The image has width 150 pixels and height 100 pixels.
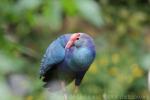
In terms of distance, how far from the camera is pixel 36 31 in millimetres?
3219

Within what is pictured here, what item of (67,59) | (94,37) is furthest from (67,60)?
(94,37)

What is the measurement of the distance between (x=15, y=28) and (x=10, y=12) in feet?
4.80

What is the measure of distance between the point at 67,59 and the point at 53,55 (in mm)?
24

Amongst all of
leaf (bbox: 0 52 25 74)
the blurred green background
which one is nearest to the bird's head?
the blurred green background

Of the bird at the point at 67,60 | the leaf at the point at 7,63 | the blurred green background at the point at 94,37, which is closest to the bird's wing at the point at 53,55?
the bird at the point at 67,60

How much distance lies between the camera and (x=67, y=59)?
69 centimetres

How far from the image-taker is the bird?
0.68 m

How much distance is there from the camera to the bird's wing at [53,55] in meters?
0.70

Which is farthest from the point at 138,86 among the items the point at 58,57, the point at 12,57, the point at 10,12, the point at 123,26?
the point at 58,57

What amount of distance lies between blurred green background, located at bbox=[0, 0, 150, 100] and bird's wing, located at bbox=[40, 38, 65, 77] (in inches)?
12.1

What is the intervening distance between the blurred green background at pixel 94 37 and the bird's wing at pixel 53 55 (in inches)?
12.1

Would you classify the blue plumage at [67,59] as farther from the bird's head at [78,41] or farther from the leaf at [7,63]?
the leaf at [7,63]

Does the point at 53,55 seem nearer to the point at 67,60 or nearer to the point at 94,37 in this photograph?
the point at 67,60

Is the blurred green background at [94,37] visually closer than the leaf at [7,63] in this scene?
No
